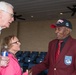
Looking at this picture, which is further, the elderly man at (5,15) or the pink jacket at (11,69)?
the pink jacket at (11,69)

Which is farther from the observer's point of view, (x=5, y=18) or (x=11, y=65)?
(x=11, y=65)

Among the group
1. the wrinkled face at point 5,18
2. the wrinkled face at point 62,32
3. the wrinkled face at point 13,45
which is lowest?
the wrinkled face at point 13,45

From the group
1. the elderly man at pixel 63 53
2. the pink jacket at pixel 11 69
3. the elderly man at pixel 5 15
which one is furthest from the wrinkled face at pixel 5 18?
the elderly man at pixel 63 53

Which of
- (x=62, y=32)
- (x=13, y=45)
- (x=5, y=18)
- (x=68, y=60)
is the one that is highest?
(x=5, y=18)

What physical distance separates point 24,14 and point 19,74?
11331 mm

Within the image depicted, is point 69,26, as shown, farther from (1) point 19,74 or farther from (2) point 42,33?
(2) point 42,33

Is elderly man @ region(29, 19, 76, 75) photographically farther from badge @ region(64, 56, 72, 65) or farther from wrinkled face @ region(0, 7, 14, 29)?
wrinkled face @ region(0, 7, 14, 29)

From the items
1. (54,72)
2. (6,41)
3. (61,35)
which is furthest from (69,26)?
(6,41)

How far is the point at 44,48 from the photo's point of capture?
48.2 feet

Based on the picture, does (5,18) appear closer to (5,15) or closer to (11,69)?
(5,15)

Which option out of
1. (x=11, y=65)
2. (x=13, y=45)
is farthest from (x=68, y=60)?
(x=11, y=65)

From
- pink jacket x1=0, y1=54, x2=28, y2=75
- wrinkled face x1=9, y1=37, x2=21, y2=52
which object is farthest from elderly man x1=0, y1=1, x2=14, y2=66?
wrinkled face x1=9, y1=37, x2=21, y2=52

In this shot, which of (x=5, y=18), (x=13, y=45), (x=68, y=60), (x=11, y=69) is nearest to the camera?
(x=5, y=18)

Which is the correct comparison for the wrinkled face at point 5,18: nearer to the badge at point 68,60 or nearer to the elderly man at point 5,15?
the elderly man at point 5,15
